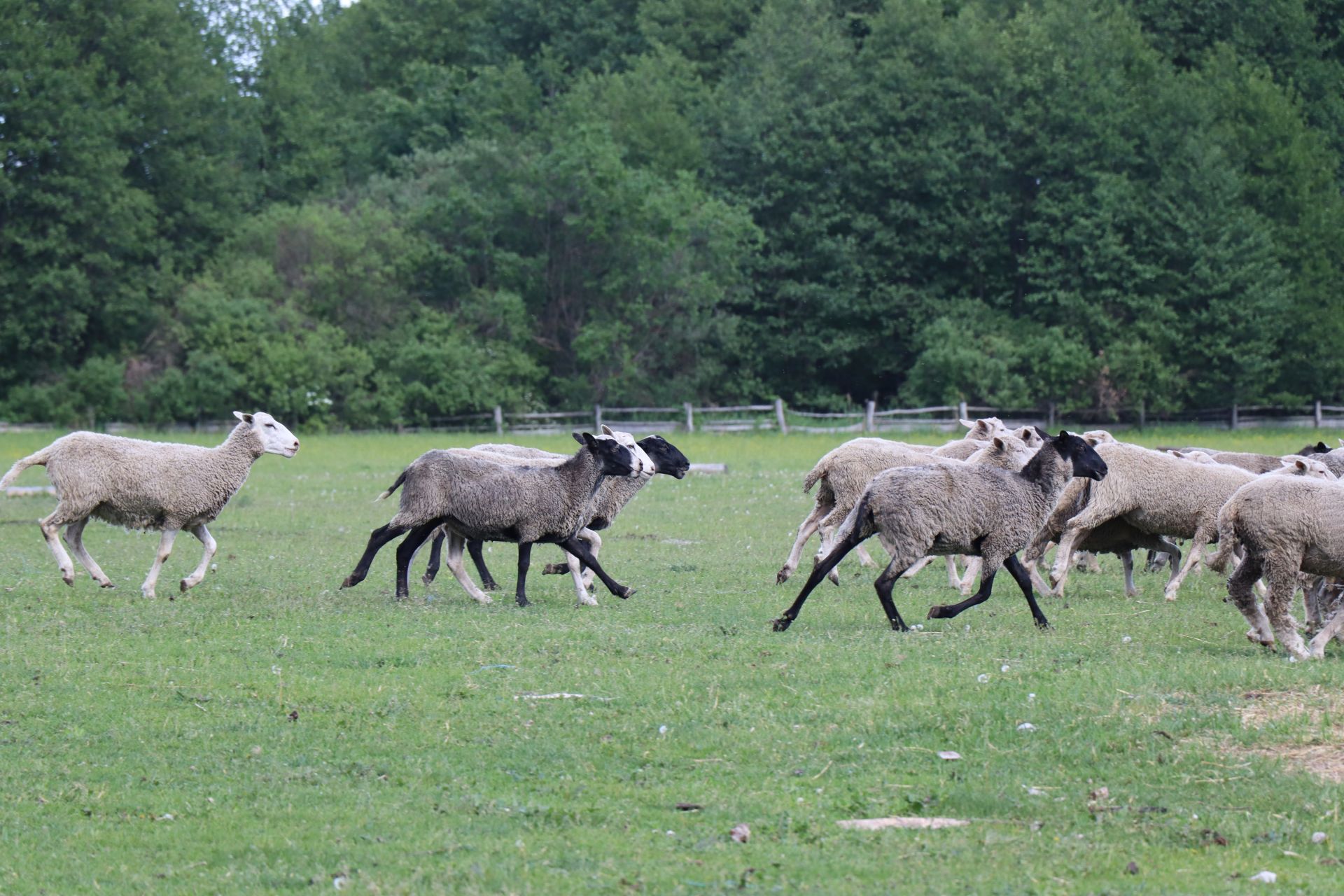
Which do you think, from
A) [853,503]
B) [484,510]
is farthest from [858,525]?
[853,503]

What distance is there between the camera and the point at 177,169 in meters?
60.6

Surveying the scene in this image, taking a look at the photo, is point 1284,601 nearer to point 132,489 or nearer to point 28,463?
point 132,489

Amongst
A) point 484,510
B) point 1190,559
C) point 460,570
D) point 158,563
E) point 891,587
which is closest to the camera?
point 891,587

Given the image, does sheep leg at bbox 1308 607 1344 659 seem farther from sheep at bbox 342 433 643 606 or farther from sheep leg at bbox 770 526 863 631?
sheep at bbox 342 433 643 606

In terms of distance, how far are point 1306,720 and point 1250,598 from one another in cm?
267

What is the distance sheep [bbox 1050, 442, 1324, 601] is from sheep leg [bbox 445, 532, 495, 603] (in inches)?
218

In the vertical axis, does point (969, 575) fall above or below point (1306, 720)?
below

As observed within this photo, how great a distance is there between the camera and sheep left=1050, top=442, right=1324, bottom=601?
14828mm

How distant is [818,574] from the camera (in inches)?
483

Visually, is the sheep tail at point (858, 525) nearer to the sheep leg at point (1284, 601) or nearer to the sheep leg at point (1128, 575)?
the sheep leg at point (1284, 601)

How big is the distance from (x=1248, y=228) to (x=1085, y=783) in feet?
185

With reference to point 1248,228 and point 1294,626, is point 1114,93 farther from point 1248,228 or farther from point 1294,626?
point 1294,626

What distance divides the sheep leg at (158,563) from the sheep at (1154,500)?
27.8ft

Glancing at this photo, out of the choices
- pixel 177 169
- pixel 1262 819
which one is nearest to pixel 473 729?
pixel 1262 819
